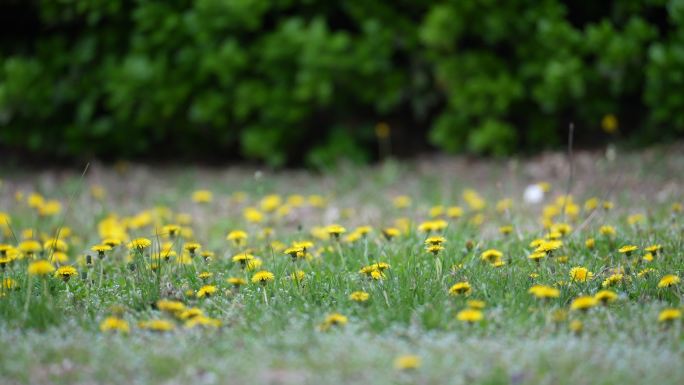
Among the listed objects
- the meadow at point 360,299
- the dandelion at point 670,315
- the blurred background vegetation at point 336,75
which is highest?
the blurred background vegetation at point 336,75

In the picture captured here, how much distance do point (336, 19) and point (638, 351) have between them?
15.2 feet

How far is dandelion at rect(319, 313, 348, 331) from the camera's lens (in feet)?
7.63

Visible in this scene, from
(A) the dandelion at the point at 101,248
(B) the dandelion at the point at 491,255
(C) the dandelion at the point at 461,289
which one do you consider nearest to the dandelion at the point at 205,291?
(A) the dandelion at the point at 101,248

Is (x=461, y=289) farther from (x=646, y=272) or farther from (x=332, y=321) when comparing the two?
(x=646, y=272)

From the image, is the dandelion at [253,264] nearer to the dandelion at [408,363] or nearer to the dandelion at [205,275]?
the dandelion at [205,275]

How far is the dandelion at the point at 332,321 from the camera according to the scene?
232 cm

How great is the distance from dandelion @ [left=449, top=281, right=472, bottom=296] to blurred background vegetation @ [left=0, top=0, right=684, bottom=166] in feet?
10.4

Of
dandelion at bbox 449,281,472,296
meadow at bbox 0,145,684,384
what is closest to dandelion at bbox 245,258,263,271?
meadow at bbox 0,145,684,384

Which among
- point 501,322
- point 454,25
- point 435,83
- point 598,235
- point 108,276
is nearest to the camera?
point 501,322

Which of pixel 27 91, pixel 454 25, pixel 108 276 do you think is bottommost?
pixel 108 276

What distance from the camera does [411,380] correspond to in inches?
77.6

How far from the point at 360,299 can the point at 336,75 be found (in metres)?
3.51

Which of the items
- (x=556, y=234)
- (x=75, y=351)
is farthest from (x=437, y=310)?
(x=75, y=351)

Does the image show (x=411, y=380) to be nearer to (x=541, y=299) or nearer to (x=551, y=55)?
(x=541, y=299)
